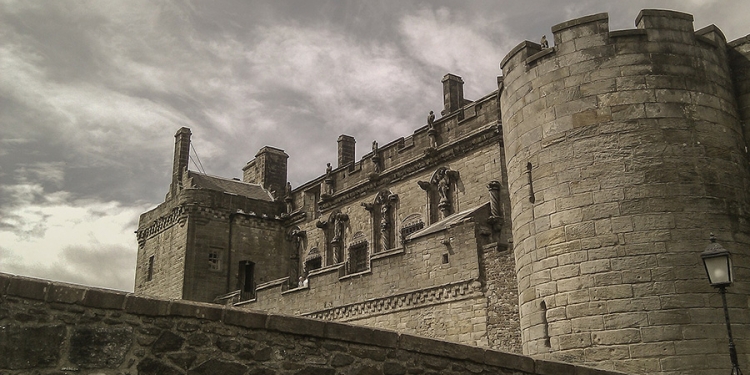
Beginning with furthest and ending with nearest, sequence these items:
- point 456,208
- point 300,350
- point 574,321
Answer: point 456,208
point 574,321
point 300,350

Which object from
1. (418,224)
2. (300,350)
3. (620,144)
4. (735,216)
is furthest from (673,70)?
(418,224)

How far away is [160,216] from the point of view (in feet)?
105

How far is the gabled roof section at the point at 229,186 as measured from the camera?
32562mm

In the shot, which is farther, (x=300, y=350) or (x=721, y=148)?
(x=721, y=148)

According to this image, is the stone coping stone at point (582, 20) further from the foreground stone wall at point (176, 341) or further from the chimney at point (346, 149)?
the chimney at point (346, 149)

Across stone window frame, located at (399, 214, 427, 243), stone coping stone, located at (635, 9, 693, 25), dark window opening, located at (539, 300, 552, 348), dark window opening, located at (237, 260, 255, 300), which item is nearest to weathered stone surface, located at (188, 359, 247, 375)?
dark window opening, located at (539, 300, 552, 348)

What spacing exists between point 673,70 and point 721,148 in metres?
1.47

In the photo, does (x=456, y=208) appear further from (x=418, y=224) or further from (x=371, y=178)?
(x=371, y=178)

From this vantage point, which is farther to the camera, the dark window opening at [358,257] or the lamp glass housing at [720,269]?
the dark window opening at [358,257]

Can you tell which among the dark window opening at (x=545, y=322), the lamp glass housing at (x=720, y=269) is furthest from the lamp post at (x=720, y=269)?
the dark window opening at (x=545, y=322)

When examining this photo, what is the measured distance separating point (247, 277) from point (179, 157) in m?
7.24

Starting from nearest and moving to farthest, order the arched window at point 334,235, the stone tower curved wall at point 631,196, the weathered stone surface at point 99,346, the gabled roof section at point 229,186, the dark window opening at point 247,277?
the weathered stone surface at point 99,346, the stone tower curved wall at point 631,196, the arched window at point 334,235, the dark window opening at point 247,277, the gabled roof section at point 229,186

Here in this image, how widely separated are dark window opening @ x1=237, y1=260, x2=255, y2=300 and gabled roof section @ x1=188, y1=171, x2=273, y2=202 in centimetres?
336

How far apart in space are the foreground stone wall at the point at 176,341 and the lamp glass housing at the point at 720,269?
11.6 feet
